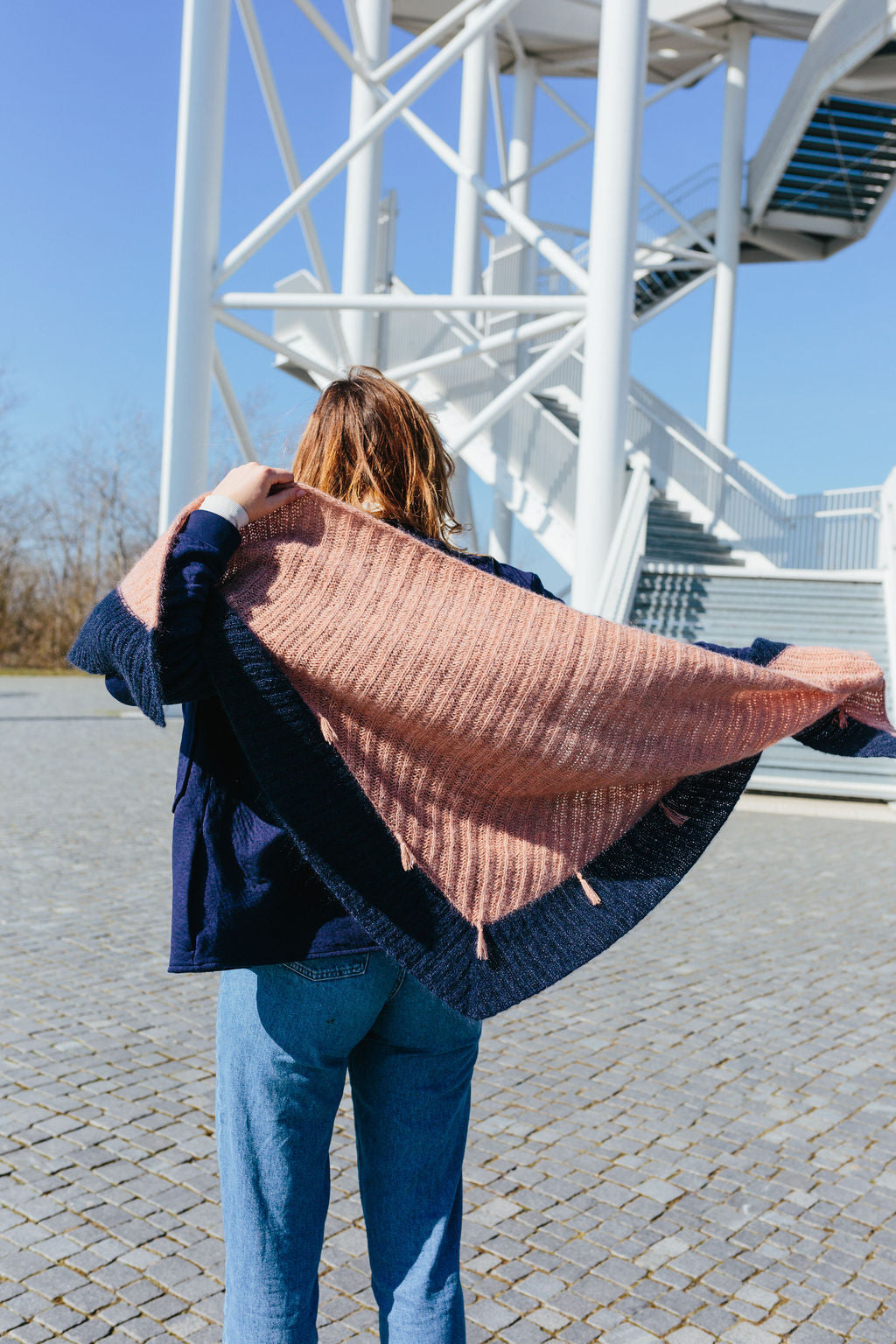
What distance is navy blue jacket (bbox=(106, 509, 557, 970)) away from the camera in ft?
4.89

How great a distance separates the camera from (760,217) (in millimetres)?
23109

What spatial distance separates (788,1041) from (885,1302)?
5.51ft

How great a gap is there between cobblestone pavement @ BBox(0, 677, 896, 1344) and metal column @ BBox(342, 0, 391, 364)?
1100 cm

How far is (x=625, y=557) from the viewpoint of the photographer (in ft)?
38.6

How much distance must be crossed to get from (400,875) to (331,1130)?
0.38 meters

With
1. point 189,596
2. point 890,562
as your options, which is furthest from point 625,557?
point 189,596

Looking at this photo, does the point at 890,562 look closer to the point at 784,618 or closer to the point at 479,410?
the point at 784,618

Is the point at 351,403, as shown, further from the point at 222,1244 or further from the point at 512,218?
the point at 512,218

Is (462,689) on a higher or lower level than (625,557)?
lower

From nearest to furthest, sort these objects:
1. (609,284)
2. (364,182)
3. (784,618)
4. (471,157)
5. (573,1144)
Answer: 1. (573,1144)
2. (609,284)
3. (784,618)
4. (364,182)
5. (471,157)

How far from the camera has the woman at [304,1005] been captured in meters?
1.53

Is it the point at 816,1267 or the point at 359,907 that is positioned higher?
the point at 359,907

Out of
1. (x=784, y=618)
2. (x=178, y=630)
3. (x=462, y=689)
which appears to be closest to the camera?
(x=178, y=630)

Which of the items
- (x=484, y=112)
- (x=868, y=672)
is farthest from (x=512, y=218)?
(x=868, y=672)
